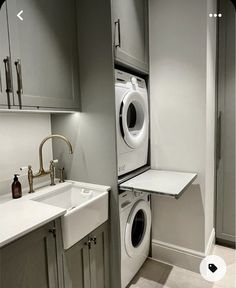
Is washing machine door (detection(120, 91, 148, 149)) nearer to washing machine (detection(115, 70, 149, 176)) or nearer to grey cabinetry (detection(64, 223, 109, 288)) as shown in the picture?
washing machine (detection(115, 70, 149, 176))

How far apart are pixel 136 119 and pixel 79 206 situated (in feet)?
3.33

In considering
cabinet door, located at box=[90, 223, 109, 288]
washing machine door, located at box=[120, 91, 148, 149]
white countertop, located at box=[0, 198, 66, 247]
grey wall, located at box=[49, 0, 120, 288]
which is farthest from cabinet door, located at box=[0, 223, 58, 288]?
washing machine door, located at box=[120, 91, 148, 149]

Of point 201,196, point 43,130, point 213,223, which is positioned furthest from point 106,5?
point 213,223

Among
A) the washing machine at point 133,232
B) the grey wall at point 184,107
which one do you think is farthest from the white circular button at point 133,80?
the washing machine at point 133,232

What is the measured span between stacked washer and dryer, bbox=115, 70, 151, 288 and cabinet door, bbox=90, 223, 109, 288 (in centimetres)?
14

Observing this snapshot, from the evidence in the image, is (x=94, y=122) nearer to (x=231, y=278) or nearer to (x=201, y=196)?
(x=201, y=196)

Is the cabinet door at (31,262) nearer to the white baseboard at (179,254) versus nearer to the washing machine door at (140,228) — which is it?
the washing machine door at (140,228)

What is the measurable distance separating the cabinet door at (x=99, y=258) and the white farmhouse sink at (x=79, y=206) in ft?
0.28

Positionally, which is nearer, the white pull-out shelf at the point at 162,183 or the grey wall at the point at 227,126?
the white pull-out shelf at the point at 162,183

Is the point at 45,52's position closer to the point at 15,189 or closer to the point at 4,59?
the point at 4,59

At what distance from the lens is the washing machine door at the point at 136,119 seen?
171cm

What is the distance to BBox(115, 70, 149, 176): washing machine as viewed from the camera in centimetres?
160

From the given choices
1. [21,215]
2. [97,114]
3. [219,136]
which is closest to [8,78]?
[97,114]

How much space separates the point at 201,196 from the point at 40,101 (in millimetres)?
1534
